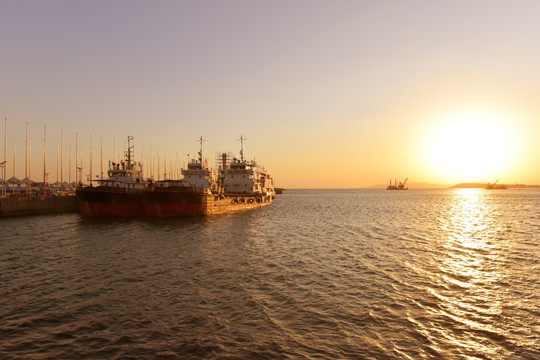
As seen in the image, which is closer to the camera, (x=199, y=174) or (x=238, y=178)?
(x=199, y=174)

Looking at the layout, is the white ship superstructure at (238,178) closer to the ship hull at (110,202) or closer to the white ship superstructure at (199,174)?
the white ship superstructure at (199,174)

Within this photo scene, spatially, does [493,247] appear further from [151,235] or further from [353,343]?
[151,235]

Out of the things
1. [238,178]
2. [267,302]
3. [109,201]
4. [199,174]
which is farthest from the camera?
[238,178]

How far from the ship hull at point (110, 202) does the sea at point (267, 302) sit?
2013 cm

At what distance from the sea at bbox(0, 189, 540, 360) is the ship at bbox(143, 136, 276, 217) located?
21.2m

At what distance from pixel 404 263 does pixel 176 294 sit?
50.7ft

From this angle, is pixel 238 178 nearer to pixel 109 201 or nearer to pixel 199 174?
pixel 199 174

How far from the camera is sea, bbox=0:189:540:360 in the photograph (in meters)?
10.2

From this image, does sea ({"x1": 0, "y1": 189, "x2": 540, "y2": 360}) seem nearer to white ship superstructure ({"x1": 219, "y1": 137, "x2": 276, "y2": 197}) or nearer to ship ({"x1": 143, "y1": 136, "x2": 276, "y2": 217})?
ship ({"x1": 143, "y1": 136, "x2": 276, "y2": 217})

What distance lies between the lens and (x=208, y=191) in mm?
55031

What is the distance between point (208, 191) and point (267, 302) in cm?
4216

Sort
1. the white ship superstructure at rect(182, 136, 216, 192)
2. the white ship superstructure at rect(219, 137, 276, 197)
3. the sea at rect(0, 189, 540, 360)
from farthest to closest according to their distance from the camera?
1. the white ship superstructure at rect(219, 137, 276, 197)
2. the white ship superstructure at rect(182, 136, 216, 192)
3. the sea at rect(0, 189, 540, 360)

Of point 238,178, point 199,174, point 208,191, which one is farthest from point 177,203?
point 238,178

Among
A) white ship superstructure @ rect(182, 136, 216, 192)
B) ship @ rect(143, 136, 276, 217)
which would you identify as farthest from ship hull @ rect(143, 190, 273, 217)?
white ship superstructure @ rect(182, 136, 216, 192)
